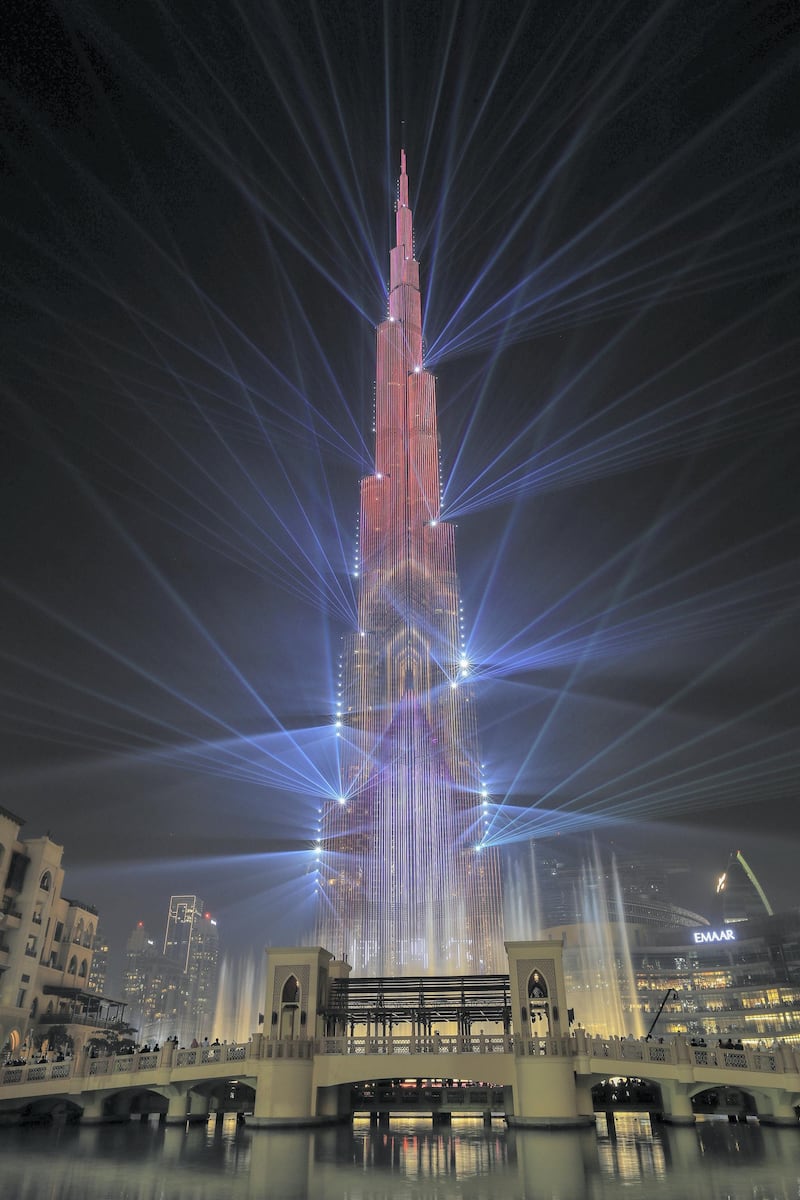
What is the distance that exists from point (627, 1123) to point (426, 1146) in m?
11.5

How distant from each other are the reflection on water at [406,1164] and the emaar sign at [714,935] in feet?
360

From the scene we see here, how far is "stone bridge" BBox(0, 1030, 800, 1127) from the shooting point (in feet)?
89.1

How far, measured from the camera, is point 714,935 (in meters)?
127

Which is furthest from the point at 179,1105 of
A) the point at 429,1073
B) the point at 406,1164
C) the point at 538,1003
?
the point at 406,1164

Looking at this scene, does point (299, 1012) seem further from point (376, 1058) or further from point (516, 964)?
point (516, 964)

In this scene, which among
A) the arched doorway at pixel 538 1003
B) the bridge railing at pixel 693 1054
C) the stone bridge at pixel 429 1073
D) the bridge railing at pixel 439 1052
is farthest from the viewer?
the arched doorway at pixel 538 1003

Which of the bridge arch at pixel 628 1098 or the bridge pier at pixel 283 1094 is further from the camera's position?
the bridge arch at pixel 628 1098

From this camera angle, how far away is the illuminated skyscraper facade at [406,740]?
74.6 m

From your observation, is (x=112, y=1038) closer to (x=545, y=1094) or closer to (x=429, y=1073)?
(x=429, y=1073)

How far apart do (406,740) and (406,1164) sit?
2514 inches

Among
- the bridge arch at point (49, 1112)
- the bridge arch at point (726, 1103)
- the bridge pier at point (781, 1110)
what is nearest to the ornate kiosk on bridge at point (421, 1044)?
the bridge arch at point (726, 1103)

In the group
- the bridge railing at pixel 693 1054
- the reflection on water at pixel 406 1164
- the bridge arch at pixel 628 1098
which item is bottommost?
the reflection on water at pixel 406 1164

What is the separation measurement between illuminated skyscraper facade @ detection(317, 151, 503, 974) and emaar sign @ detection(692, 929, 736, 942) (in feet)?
225

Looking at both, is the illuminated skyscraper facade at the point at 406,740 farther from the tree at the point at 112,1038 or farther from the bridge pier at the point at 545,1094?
the bridge pier at the point at 545,1094
